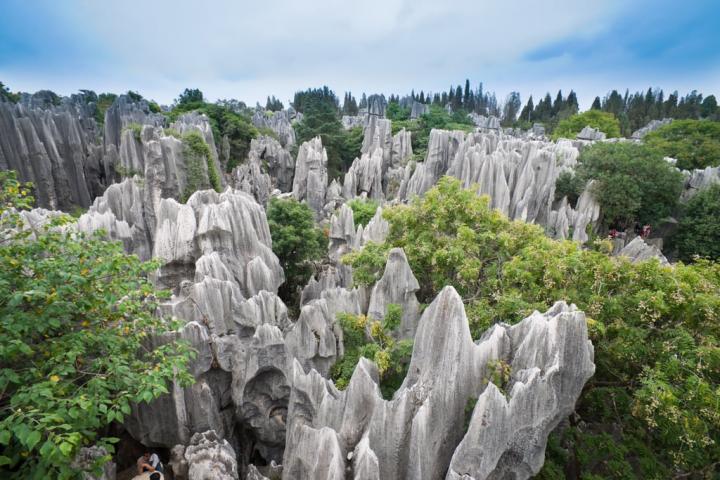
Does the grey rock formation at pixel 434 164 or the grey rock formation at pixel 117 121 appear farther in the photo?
the grey rock formation at pixel 117 121

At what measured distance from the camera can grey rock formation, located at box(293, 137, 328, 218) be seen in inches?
1446

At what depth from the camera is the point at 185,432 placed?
9031 millimetres

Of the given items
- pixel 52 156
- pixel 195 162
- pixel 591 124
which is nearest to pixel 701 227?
pixel 195 162

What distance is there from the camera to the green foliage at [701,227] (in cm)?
2144

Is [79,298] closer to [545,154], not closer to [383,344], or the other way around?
[383,344]

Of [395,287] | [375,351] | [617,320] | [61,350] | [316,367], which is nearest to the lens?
[61,350]

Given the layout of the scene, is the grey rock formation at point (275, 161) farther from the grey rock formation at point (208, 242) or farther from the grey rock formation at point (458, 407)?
the grey rock formation at point (458, 407)

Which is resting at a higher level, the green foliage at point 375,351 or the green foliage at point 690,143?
the green foliage at point 690,143

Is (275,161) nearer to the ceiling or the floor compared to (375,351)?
nearer to the ceiling

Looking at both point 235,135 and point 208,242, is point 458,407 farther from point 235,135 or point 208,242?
point 235,135

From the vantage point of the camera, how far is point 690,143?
3716 centimetres

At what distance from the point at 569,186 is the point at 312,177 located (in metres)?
22.2

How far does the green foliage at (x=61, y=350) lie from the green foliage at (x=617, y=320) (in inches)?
252

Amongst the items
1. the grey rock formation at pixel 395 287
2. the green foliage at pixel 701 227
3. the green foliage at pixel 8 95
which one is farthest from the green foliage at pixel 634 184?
the green foliage at pixel 8 95
